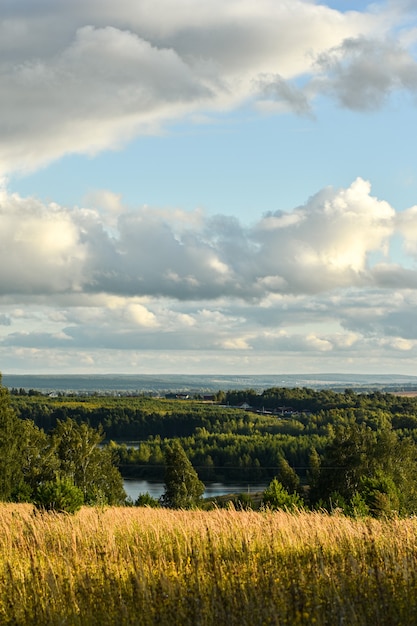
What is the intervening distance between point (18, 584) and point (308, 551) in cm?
367

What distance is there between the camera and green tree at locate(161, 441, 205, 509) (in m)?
84.4

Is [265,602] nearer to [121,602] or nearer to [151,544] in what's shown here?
[121,602]

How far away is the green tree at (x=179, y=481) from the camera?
84.4 meters

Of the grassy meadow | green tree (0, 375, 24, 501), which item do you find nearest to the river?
green tree (0, 375, 24, 501)

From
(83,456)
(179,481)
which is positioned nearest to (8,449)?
(83,456)

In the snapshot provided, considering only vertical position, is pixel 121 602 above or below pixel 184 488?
above

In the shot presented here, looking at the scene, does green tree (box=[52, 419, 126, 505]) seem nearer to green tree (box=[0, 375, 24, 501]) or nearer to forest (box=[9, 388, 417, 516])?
forest (box=[9, 388, 417, 516])

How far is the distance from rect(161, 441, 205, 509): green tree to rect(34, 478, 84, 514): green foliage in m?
65.6

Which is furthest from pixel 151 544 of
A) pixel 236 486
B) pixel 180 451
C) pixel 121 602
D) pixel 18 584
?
pixel 236 486

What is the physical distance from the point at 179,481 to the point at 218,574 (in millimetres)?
79927

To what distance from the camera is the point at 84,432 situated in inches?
3420

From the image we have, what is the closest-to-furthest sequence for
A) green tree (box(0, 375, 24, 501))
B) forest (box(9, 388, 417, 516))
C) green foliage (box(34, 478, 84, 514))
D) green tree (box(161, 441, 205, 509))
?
1. green foliage (box(34, 478, 84, 514))
2. green tree (box(0, 375, 24, 501))
3. forest (box(9, 388, 417, 516))
4. green tree (box(161, 441, 205, 509))

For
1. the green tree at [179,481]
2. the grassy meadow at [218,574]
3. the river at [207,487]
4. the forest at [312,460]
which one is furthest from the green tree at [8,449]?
the river at [207,487]

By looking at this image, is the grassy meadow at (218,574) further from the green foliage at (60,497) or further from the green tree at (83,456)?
the green tree at (83,456)
